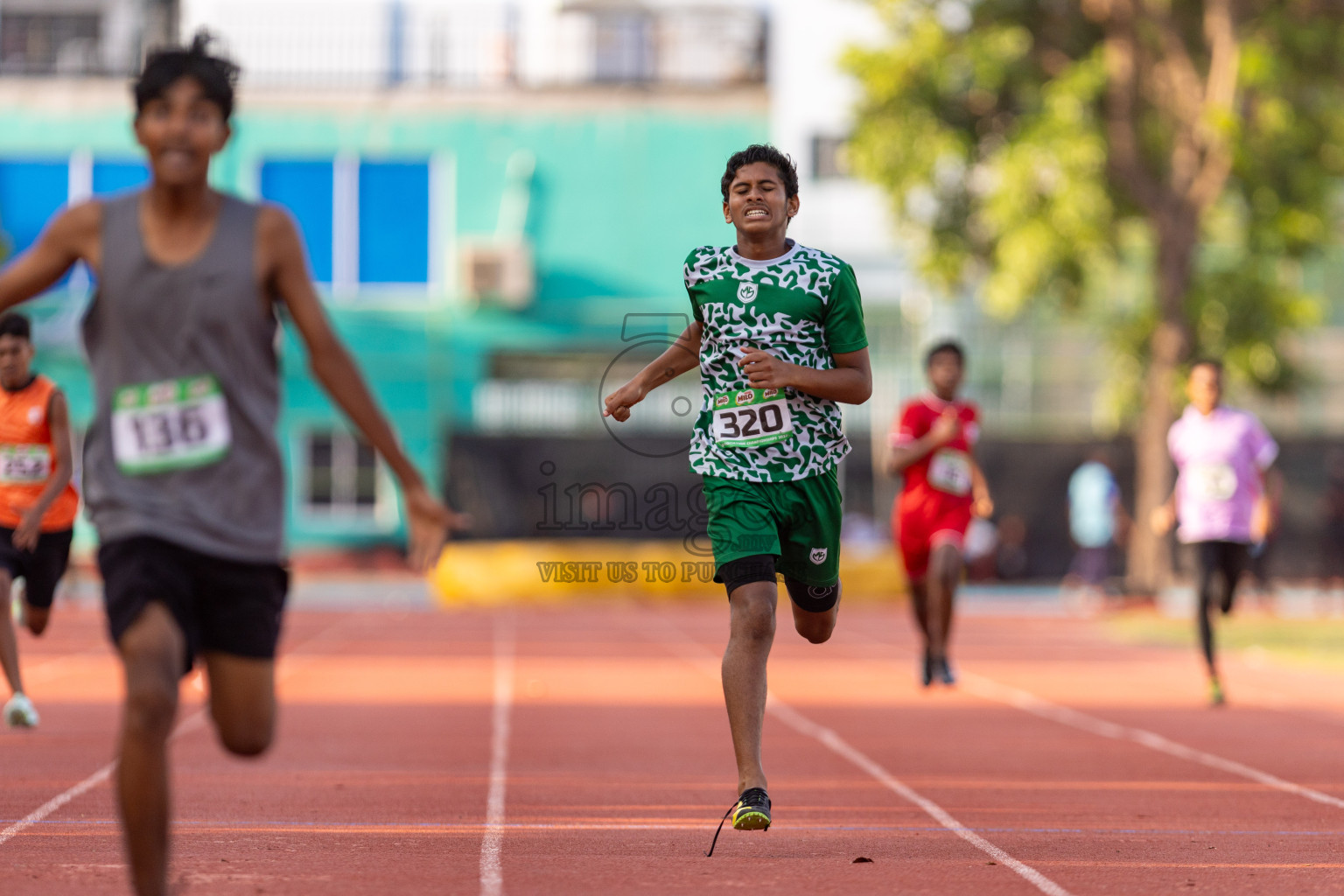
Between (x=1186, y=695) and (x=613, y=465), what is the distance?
18.1 m

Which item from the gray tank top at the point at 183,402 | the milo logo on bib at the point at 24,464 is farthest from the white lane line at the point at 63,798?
the milo logo on bib at the point at 24,464

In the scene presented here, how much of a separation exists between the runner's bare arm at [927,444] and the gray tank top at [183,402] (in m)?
7.93

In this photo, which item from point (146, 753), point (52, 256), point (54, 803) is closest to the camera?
point (146, 753)

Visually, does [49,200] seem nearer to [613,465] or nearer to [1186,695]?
[613,465]

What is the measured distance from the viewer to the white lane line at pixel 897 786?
6.31m

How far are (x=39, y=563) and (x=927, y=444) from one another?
5328mm

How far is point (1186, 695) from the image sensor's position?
1440cm

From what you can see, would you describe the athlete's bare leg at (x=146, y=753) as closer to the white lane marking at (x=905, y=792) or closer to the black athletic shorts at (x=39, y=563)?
the white lane marking at (x=905, y=792)

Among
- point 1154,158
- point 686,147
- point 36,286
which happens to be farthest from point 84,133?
point 36,286

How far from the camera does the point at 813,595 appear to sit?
6996mm

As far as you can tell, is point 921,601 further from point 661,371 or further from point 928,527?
point 661,371

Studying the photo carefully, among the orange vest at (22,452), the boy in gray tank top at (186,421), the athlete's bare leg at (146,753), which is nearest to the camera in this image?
the athlete's bare leg at (146,753)

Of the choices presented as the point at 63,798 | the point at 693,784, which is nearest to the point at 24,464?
the point at 63,798

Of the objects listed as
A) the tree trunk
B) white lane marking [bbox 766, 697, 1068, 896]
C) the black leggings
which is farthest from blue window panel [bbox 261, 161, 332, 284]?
the black leggings
